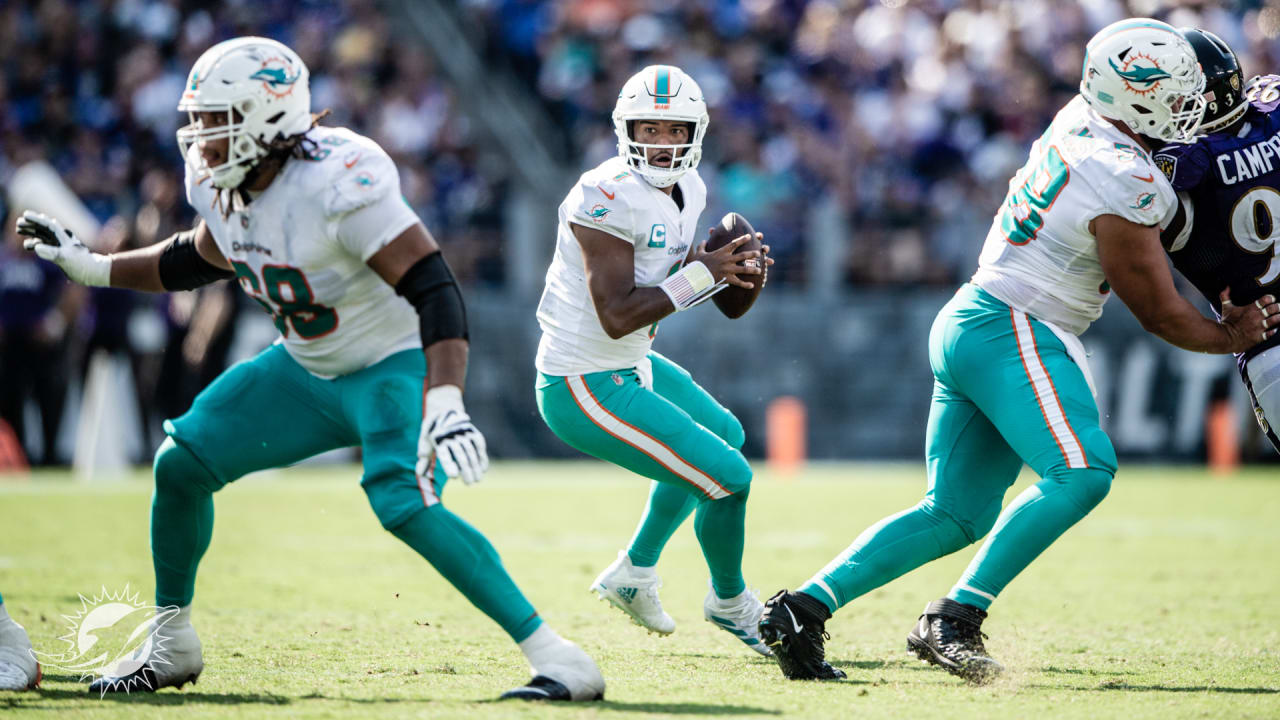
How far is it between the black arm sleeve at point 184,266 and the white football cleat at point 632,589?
1818 mm

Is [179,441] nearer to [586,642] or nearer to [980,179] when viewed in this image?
[586,642]

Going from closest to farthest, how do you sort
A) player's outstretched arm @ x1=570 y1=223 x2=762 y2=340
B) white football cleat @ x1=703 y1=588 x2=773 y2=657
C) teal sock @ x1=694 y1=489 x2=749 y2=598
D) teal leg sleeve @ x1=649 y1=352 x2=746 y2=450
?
player's outstretched arm @ x1=570 y1=223 x2=762 y2=340
teal sock @ x1=694 y1=489 x2=749 y2=598
white football cleat @ x1=703 y1=588 x2=773 y2=657
teal leg sleeve @ x1=649 y1=352 x2=746 y2=450

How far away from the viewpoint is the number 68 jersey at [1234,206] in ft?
16.1

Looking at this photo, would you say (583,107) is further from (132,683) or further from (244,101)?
(132,683)

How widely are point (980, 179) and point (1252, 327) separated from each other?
935 cm

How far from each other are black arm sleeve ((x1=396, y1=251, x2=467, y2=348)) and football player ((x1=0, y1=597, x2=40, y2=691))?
68.2 inches

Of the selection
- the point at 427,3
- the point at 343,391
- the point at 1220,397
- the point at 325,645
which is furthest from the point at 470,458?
the point at 427,3

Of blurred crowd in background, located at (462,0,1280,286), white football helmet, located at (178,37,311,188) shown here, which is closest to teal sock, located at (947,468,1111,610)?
white football helmet, located at (178,37,311,188)

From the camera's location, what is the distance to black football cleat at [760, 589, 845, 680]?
15.4ft

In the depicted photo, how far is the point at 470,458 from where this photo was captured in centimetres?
398

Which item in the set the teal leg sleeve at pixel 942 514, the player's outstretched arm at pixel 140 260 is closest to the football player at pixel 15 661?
the player's outstretched arm at pixel 140 260

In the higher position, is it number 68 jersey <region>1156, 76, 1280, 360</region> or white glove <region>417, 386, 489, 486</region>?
number 68 jersey <region>1156, 76, 1280, 360</region>

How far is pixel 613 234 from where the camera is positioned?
15.8 feet

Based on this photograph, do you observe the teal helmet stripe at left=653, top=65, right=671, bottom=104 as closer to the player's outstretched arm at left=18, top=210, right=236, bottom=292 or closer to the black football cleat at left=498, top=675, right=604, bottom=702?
the player's outstretched arm at left=18, top=210, right=236, bottom=292
